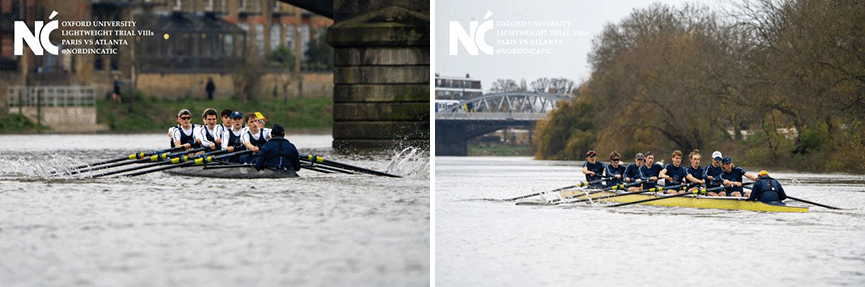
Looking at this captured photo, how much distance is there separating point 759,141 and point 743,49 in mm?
1695

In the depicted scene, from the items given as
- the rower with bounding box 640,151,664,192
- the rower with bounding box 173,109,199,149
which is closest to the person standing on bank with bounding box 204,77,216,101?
the rower with bounding box 173,109,199,149

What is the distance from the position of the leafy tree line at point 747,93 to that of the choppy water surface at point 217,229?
313 cm

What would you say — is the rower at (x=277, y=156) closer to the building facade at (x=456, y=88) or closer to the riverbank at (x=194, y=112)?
the building facade at (x=456, y=88)

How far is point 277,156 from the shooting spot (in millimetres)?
20125

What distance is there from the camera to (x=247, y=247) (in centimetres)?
1455

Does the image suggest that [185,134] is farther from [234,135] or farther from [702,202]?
[702,202]

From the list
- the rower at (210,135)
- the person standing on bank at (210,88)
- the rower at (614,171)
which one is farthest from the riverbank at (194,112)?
the rower at (614,171)

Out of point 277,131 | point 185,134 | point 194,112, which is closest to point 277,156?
point 277,131

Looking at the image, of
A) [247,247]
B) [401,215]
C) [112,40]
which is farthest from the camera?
[112,40]

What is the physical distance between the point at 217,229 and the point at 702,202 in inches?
240

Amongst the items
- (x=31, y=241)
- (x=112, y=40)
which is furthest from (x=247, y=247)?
(x=112, y=40)

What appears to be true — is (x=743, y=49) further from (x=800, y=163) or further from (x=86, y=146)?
(x=86, y=146)

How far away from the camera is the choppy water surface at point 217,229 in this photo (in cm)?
1288

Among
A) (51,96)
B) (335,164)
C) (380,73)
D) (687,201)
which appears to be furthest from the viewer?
(51,96)
